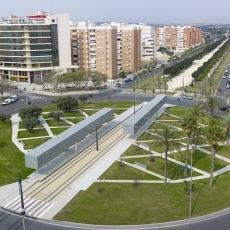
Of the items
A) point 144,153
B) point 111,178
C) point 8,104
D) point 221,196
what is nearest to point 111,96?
point 8,104

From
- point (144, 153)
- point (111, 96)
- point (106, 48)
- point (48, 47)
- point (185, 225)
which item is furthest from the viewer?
point (106, 48)

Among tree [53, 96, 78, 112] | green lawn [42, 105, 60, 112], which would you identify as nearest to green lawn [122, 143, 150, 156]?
tree [53, 96, 78, 112]

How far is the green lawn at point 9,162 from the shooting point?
4247cm

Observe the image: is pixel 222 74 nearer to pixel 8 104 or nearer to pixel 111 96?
pixel 111 96

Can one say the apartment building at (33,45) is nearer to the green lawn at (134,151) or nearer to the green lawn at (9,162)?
the green lawn at (9,162)

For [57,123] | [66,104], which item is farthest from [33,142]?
[66,104]

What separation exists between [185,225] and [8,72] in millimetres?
93697

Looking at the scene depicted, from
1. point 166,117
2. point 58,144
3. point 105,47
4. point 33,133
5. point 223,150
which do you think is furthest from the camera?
point 105,47

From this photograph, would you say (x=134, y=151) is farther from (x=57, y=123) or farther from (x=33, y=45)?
(x=33, y=45)

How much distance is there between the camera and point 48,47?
106 m

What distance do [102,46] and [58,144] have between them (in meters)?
74.0

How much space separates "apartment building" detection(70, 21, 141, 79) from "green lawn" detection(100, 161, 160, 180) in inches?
2888

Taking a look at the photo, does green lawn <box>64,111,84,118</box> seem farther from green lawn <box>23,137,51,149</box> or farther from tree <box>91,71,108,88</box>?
tree <box>91,71,108,88</box>

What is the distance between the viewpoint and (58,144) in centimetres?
4544
